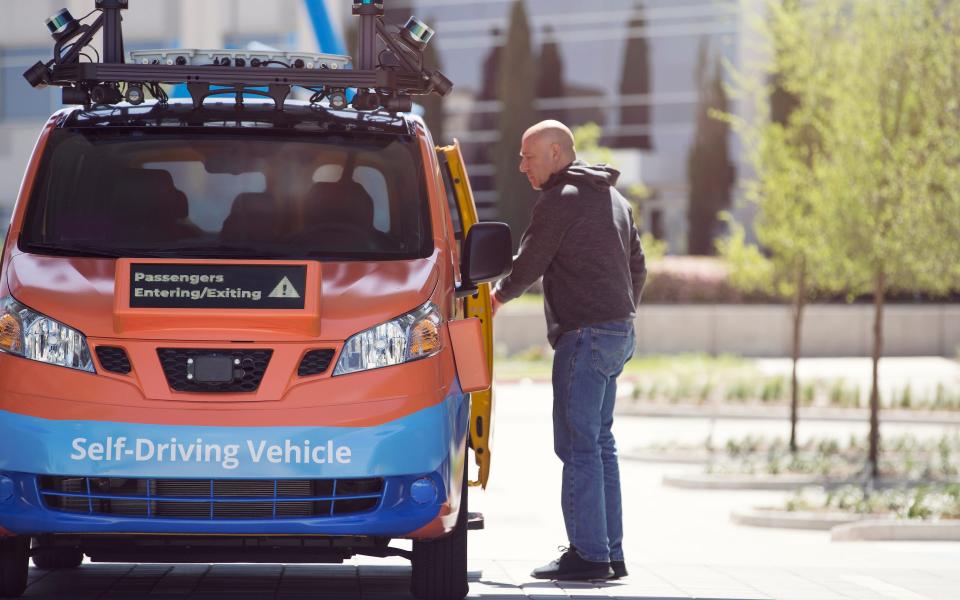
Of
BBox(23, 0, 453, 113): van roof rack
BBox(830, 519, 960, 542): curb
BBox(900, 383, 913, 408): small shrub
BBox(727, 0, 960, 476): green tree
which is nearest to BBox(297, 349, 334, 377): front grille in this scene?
BBox(23, 0, 453, 113): van roof rack

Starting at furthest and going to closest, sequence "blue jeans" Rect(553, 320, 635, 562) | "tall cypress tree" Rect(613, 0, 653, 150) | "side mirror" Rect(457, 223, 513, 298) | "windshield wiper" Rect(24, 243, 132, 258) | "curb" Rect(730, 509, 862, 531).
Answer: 1. "tall cypress tree" Rect(613, 0, 653, 150)
2. "curb" Rect(730, 509, 862, 531)
3. "blue jeans" Rect(553, 320, 635, 562)
4. "side mirror" Rect(457, 223, 513, 298)
5. "windshield wiper" Rect(24, 243, 132, 258)

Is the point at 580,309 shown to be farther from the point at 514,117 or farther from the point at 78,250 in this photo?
the point at 514,117

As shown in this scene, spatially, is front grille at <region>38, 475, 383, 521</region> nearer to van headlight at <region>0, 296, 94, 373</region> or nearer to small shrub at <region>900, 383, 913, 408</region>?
van headlight at <region>0, 296, 94, 373</region>

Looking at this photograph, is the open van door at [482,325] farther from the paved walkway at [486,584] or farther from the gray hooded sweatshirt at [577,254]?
the paved walkway at [486,584]

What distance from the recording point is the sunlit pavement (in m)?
7.17

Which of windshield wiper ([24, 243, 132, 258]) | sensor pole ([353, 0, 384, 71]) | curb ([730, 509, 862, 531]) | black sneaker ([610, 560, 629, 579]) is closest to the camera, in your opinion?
windshield wiper ([24, 243, 132, 258])

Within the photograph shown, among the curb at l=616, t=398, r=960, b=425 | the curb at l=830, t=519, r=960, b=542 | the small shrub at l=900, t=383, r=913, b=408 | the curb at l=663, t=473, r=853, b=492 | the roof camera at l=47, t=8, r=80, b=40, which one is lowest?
the curb at l=616, t=398, r=960, b=425

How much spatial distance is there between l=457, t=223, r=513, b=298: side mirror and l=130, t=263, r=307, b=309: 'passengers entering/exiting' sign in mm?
830

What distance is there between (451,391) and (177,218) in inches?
53.9

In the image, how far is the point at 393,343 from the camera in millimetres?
6062

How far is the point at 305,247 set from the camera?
255 inches

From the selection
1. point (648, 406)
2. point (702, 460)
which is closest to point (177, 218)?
point (702, 460)

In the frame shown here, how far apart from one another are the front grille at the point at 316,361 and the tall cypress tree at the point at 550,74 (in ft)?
138

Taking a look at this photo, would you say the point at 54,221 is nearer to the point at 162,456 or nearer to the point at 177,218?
the point at 177,218
